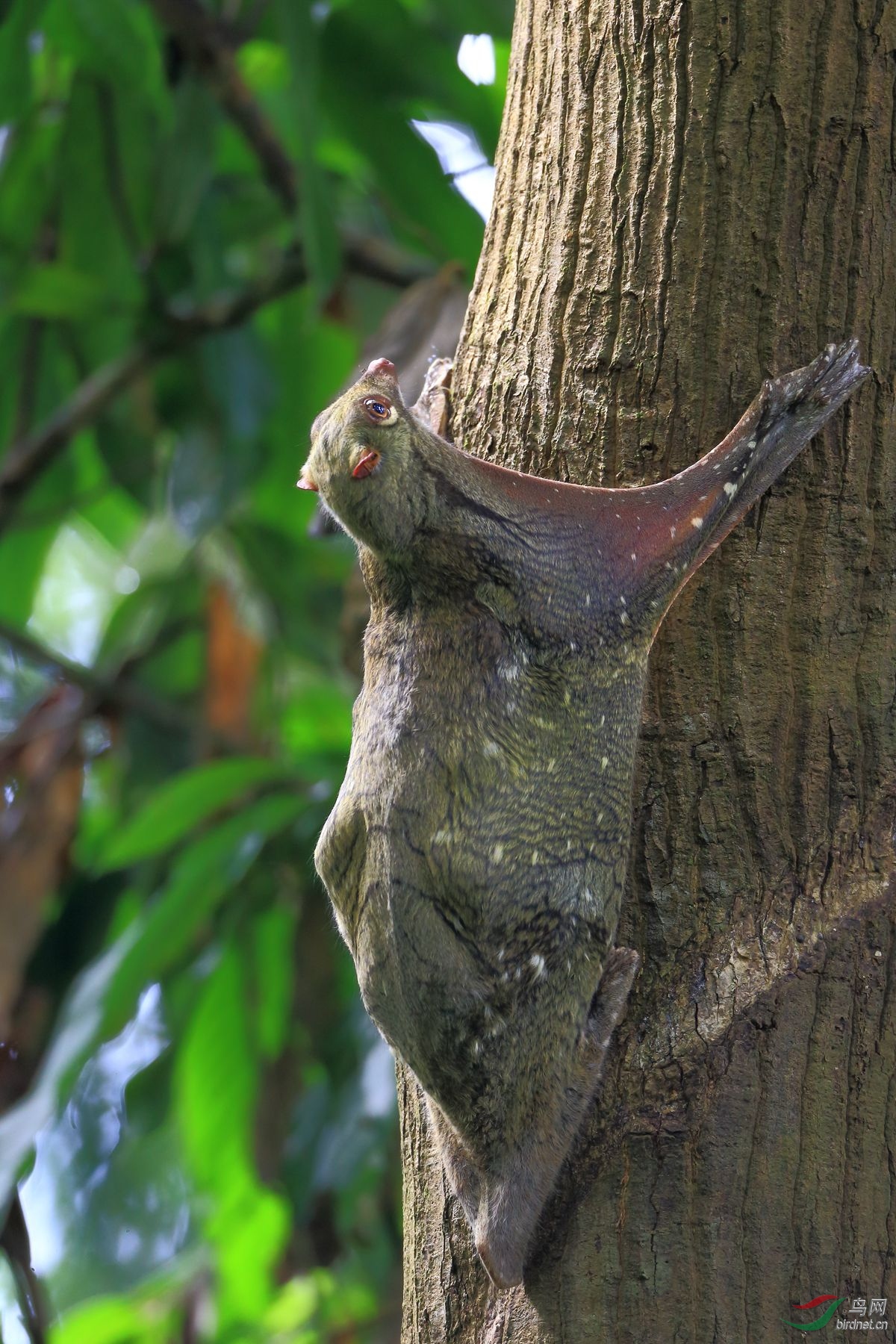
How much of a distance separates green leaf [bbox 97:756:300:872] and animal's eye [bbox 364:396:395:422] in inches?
77.4

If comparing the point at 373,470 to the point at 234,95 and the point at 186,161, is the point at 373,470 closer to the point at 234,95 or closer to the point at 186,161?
the point at 186,161

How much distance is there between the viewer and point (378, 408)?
145cm

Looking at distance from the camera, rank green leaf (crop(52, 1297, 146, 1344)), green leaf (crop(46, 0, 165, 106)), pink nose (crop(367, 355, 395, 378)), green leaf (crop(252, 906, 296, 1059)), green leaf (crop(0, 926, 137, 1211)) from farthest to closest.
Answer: green leaf (crop(252, 906, 296, 1059))
green leaf (crop(52, 1297, 146, 1344))
green leaf (crop(46, 0, 165, 106))
green leaf (crop(0, 926, 137, 1211))
pink nose (crop(367, 355, 395, 378))

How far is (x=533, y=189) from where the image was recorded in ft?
5.70

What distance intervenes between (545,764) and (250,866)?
2.02m

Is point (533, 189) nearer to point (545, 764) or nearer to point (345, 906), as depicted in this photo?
point (545, 764)

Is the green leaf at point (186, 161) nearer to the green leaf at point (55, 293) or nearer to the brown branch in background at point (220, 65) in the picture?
the brown branch in background at point (220, 65)

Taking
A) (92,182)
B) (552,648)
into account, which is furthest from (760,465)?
(92,182)

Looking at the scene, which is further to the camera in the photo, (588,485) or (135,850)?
(135,850)

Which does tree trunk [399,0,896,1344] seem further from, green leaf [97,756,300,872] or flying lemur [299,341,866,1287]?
green leaf [97,756,300,872]

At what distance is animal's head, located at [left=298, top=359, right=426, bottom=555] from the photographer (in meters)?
1.44

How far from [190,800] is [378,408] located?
2014 millimetres

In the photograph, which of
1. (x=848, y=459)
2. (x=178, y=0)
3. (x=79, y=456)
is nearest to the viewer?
(x=848, y=459)

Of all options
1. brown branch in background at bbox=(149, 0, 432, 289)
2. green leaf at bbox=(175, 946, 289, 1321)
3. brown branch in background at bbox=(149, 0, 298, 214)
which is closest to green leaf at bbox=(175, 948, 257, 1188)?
green leaf at bbox=(175, 946, 289, 1321)
